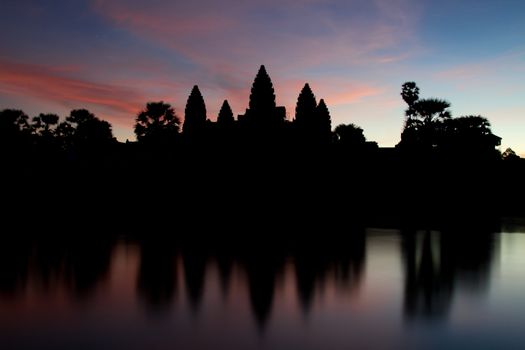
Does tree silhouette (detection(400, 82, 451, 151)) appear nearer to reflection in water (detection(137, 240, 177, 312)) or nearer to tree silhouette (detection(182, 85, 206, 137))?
tree silhouette (detection(182, 85, 206, 137))

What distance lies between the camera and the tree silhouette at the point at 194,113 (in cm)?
5531

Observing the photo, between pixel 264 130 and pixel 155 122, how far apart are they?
2658 centimetres

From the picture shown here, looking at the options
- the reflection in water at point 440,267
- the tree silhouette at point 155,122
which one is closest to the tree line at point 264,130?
the tree silhouette at point 155,122

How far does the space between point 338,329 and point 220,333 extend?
2.00 m

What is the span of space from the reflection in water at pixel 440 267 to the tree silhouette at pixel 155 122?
47.6m

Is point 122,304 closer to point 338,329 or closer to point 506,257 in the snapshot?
point 338,329

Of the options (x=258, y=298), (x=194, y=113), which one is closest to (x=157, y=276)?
(x=258, y=298)

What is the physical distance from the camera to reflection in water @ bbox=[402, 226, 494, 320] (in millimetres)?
9883

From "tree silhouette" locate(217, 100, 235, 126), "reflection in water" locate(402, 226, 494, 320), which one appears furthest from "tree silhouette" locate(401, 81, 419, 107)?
"reflection in water" locate(402, 226, 494, 320)

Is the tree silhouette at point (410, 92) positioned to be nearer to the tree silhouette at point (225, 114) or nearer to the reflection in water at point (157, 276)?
the tree silhouette at point (225, 114)

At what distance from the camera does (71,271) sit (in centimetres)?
1292

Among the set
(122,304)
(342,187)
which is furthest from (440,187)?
(122,304)

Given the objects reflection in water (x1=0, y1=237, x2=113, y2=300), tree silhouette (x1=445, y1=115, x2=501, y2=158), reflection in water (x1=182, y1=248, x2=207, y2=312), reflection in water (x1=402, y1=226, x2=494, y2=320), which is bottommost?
reflection in water (x1=0, y1=237, x2=113, y2=300)

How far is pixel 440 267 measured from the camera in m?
14.5
